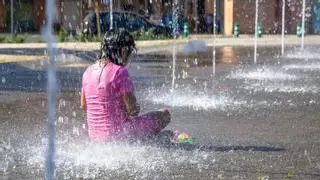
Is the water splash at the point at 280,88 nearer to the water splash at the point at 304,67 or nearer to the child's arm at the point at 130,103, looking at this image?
the water splash at the point at 304,67

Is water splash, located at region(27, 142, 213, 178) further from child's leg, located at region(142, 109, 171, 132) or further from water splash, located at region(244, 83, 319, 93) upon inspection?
water splash, located at region(244, 83, 319, 93)

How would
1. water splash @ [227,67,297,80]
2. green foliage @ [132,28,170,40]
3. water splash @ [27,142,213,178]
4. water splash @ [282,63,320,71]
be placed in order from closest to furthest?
1. water splash @ [27,142,213,178]
2. water splash @ [227,67,297,80]
3. water splash @ [282,63,320,71]
4. green foliage @ [132,28,170,40]

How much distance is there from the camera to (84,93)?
6.84m

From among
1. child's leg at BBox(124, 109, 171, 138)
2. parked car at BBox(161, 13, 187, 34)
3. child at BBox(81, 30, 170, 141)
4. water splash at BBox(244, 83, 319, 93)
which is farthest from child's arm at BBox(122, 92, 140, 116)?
parked car at BBox(161, 13, 187, 34)

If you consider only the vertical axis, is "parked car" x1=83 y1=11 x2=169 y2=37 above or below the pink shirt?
below

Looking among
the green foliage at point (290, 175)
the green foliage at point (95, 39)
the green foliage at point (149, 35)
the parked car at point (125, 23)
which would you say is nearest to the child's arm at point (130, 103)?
the green foliage at point (290, 175)

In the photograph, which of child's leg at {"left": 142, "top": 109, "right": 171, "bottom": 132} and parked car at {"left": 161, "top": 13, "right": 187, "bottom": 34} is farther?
parked car at {"left": 161, "top": 13, "right": 187, "bottom": 34}

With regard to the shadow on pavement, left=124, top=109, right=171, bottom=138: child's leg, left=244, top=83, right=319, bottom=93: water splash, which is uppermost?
left=124, top=109, right=171, bottom=138: child's leg

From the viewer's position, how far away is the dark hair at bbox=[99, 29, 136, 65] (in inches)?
259

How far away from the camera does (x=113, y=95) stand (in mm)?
6633

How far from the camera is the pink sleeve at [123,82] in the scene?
659 cm

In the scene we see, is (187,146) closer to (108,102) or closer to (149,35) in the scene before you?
(108,102)

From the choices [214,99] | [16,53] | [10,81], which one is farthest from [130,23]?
[214,99]

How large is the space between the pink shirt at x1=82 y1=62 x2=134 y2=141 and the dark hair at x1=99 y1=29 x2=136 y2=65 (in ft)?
0.25
